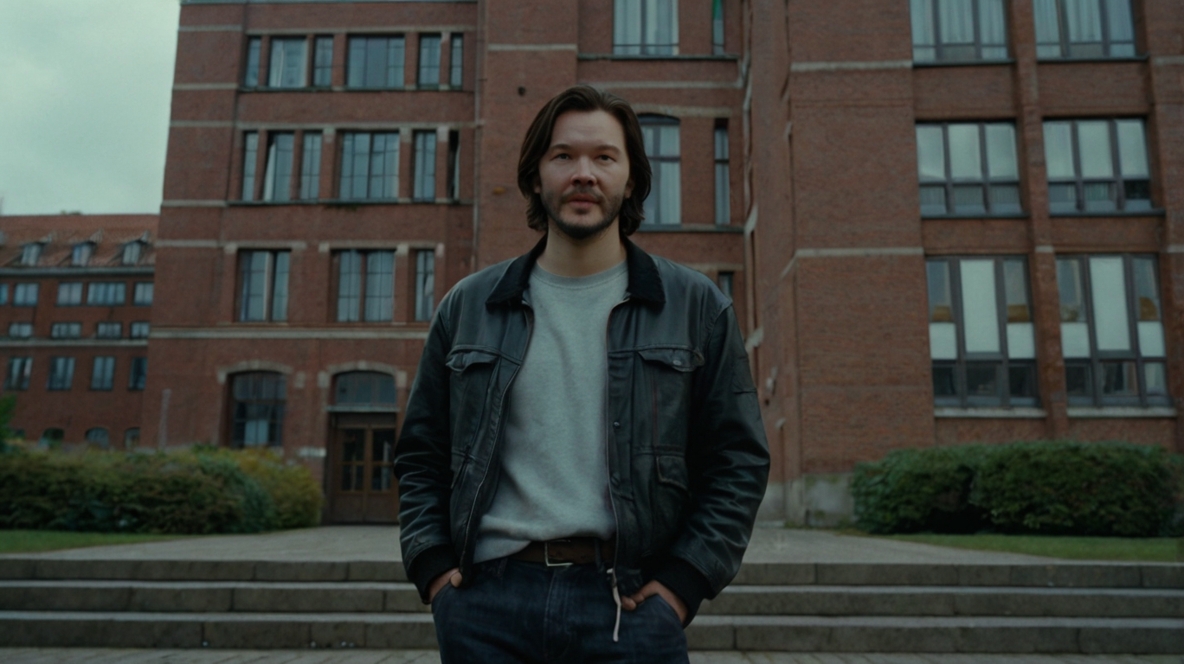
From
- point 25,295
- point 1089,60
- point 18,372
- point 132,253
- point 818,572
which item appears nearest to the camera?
point 818,572

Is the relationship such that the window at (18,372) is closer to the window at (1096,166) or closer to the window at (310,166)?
the window at (310,166)

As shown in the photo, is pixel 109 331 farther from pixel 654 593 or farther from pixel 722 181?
pixel 654 593

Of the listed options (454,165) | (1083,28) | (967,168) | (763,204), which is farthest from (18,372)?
(1083,28)

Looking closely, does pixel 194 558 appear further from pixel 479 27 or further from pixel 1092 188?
pixel 479 27

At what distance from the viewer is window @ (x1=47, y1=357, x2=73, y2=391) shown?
184ft

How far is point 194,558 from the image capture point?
8344 mm

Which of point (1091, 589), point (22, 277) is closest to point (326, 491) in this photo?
point (1091, 589)

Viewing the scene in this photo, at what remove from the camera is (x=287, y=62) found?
29.0m

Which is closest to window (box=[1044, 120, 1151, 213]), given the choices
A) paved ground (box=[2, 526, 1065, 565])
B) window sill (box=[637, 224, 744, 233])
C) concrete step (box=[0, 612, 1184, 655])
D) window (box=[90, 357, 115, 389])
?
window sill (box=[637, 224, 744, 233])

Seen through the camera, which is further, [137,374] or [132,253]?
[132,253]

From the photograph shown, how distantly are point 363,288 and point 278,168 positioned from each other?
179 inches

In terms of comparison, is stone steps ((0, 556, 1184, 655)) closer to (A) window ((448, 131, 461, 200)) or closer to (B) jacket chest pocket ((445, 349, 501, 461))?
(B) jacket chest pocket ((445, 349, 501, 461))

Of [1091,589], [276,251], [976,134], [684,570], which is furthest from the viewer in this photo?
[276,251]

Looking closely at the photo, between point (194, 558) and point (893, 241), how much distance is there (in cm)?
1401
